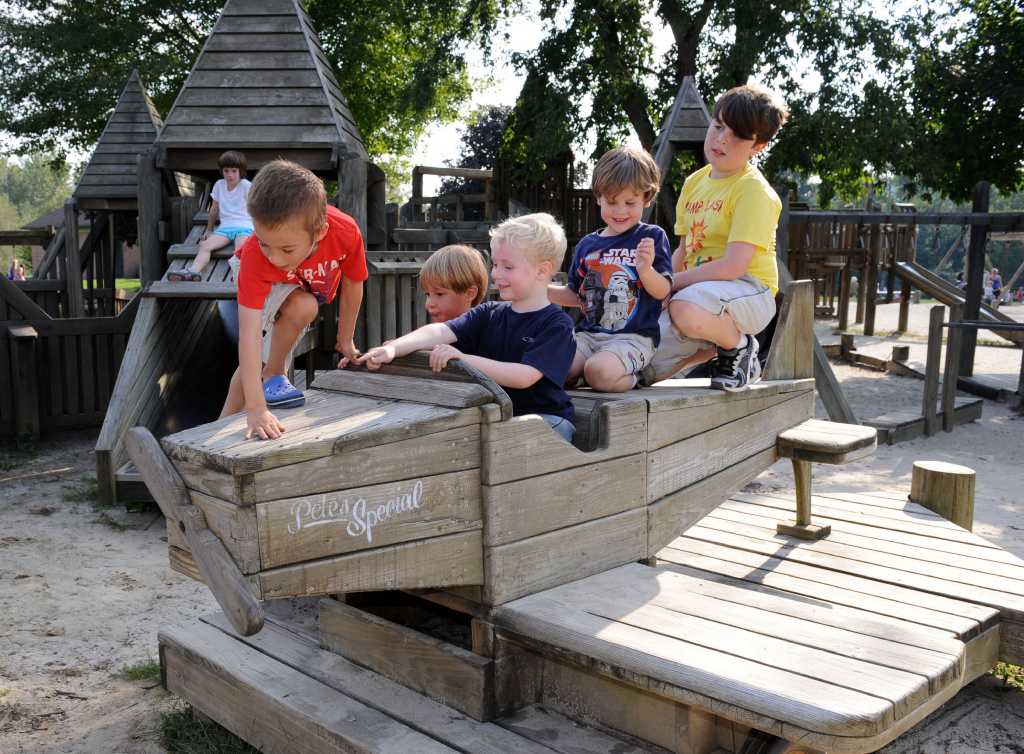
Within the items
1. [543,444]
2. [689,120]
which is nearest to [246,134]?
[689,120]

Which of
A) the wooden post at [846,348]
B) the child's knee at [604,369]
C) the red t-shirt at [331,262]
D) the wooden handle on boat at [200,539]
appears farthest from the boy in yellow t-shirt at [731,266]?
the wooden post at [846,348]

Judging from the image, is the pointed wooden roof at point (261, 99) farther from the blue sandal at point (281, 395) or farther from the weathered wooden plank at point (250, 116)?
the blue sandal at point (281, 395)

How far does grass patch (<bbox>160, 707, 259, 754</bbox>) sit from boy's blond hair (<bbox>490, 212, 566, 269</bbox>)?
74.8 inches

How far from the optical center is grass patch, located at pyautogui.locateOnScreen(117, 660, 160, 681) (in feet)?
12.2

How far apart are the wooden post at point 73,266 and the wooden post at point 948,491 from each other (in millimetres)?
9924

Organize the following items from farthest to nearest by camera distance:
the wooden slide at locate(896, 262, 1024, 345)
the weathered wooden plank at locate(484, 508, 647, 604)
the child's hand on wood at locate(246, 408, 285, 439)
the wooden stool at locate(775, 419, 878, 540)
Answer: the wooden slide at locate(896, 262, 1024, 345) → the wooden stool at locate(775, 419, 878, 540) → the weathered wooden plank at locate(484, 508, 647, 604) → the child's hand on wood at locate(246, 408, 285, 439)

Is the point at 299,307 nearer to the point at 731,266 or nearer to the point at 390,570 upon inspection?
the point at 390,570

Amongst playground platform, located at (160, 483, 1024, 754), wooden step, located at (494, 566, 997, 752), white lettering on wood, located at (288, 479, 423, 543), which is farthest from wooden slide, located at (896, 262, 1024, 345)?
white lettering on wood, located at (288, 479, 423, 543)

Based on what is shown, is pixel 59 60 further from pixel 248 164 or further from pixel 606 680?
pixel 606 680

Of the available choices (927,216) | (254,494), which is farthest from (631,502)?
(927,216)

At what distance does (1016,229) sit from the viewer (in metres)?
11.6

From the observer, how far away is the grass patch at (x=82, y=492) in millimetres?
6648

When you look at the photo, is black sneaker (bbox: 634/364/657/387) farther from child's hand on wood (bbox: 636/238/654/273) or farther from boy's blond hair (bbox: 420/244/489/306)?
boy's blond hair (bbox: 420/244/489/306)

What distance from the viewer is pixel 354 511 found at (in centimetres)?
218
